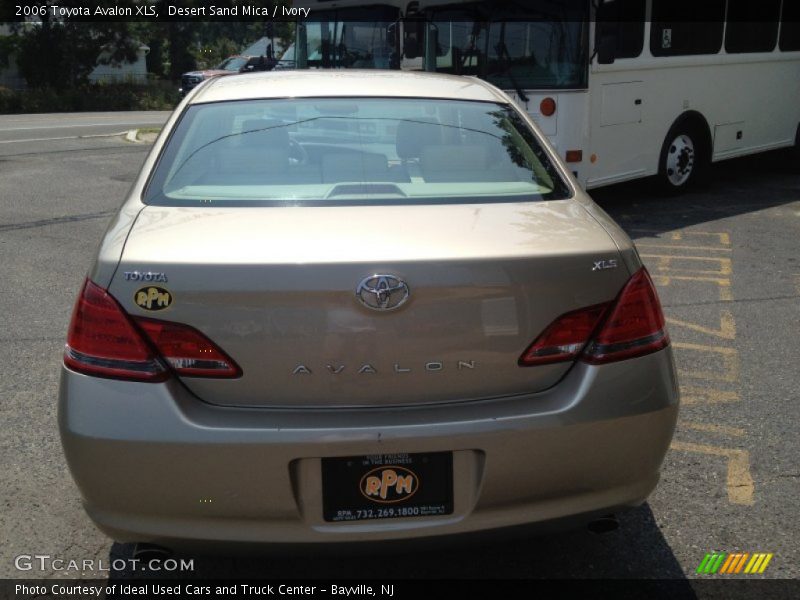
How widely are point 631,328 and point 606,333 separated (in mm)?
99

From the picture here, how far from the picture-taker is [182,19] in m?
50.4

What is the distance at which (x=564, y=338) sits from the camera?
105 inches

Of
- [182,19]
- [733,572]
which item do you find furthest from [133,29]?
[733,572]

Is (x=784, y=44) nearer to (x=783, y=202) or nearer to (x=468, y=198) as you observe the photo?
(x=783, y=202)

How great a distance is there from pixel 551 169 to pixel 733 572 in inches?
61.8

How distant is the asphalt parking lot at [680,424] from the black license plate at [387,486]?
27 centimetres

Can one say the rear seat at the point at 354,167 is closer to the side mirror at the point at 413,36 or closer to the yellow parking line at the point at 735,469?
the yellow parking line at the point at 735,469

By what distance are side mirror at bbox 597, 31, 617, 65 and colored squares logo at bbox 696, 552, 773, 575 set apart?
669cm

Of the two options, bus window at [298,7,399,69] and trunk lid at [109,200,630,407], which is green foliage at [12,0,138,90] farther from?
trunk lid at [109,200,630,407]

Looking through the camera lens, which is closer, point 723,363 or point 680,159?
point 723,363

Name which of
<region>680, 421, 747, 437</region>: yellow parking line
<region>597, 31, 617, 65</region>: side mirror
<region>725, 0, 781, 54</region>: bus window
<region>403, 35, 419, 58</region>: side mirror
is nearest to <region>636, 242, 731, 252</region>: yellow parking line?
<region>597, 31, 617, 65</region>: side mirror

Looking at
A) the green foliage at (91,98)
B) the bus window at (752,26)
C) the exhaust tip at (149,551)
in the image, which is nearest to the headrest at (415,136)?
the exhaust tip at (149,551)

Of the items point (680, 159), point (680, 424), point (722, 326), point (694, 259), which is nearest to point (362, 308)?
point (680, 424)

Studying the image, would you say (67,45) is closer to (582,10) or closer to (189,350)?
(582,10)
